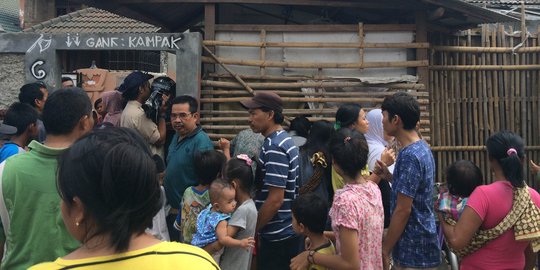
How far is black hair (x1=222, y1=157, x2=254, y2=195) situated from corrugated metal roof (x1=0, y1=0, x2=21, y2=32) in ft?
66.3

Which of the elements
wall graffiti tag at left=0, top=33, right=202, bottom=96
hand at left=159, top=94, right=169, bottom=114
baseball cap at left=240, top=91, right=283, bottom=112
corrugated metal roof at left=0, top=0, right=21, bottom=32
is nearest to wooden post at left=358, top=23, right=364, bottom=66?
wall graffiti tag at left=0, top=33, right=202, bottom=96

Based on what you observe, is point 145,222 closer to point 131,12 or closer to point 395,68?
point 395,68

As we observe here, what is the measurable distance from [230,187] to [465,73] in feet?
Result: 17.1

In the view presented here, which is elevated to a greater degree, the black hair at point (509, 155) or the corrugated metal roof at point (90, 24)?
the corrugated metal roof at point (90, 24)

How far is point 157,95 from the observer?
5.73 metres

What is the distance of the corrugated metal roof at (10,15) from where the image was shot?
22312 millimetres

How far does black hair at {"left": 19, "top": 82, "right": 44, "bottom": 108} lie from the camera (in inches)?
218

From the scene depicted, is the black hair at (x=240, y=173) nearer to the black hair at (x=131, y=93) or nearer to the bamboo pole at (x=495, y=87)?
the black hair at (x=131, y=93)

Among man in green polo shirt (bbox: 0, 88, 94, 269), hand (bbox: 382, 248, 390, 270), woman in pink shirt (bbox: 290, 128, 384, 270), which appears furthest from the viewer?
hand (bbox: 382, 248, 390, 270)

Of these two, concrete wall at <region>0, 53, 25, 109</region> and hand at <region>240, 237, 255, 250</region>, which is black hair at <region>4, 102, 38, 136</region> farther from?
concrete wall at <region>0, 53, 25, 109</region>

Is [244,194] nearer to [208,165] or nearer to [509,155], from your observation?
[208,165]

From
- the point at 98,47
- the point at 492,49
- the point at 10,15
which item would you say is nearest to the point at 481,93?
the point at 492,49

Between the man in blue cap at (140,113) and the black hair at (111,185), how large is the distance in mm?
3704

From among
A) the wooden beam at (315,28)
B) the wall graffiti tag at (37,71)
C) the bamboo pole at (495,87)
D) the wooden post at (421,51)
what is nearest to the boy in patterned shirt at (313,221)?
the wooden beam at (315,28)
